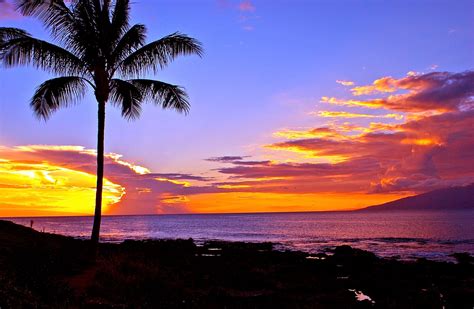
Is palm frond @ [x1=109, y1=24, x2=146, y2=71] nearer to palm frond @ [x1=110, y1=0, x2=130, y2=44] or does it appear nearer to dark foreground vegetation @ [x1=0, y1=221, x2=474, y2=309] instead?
palm frond @ [x1=110, y1=0, x2=130, y2=44]

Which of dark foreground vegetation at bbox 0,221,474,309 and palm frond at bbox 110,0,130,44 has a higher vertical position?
palm frond at bbox 110,0,130,44

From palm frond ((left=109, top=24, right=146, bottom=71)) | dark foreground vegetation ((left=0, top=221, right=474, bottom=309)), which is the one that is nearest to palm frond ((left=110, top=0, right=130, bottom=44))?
palm frond ((left=109, top=24, right=146, bottom=71))

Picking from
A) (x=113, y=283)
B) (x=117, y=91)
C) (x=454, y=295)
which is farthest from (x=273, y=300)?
(x=117, y=91)

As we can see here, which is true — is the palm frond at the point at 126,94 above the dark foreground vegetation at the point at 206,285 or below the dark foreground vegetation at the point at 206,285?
above

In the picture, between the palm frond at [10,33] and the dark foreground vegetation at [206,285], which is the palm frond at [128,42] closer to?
the palm frond at [10,33]

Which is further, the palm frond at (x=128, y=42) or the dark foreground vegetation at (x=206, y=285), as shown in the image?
the palm frond at (x=128, y=42)

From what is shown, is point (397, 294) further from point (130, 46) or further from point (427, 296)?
point (130, 46)

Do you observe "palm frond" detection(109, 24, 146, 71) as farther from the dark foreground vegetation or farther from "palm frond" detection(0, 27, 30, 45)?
the dark foreground vegetation

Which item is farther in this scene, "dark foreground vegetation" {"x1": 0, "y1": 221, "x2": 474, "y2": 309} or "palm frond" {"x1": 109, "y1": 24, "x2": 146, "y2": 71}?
"palm frond" {"x1": 109, "y1": 24, "x2": 146, "y2": 71}

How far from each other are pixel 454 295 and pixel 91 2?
20.0 meters

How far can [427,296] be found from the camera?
19.0 metres

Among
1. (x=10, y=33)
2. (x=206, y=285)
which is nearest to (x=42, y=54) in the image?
(x=10, y=33)

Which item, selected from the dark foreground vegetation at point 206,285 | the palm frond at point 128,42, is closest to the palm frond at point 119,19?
the palm frond at point 128,42

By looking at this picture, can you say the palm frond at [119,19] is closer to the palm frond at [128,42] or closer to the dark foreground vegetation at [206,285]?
the palm frond at [128,42]
